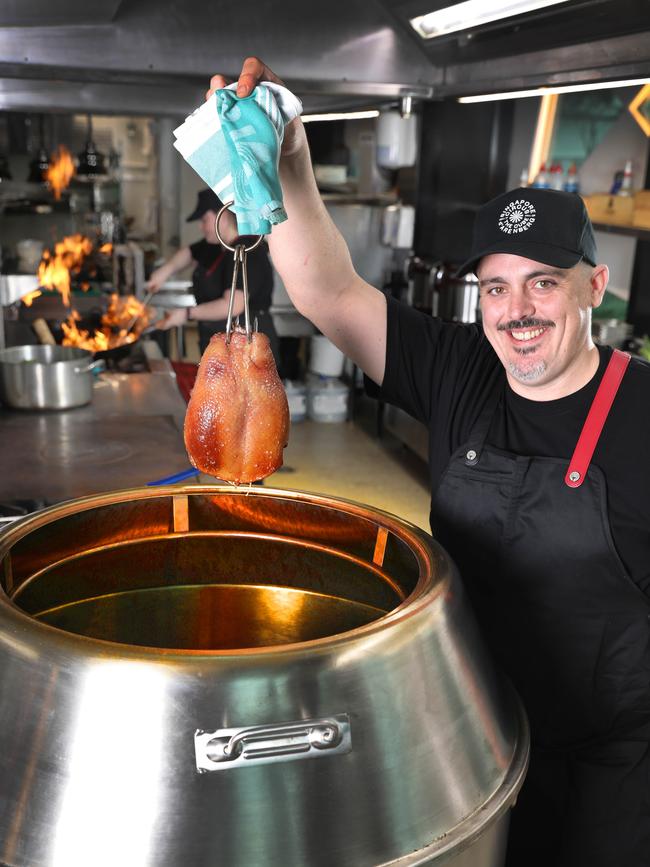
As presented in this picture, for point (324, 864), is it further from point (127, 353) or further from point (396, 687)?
point (127, 353)

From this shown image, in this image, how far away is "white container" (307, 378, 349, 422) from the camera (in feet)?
21.6

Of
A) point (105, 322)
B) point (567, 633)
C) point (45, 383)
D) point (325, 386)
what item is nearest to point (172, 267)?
point (105, 322)

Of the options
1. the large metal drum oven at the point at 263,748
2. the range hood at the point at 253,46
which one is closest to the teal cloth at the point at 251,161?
the large metal drum oven at the point at 263,748

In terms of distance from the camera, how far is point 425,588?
1.05m

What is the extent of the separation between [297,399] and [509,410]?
4.96m

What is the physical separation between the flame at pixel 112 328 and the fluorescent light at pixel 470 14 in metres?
2.05

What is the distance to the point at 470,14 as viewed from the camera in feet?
5.90

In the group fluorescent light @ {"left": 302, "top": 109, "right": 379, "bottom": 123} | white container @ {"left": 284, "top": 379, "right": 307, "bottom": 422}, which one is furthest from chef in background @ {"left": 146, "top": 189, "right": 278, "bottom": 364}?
fluorescent light @ {"left": 302, "top": 109, "right": 379, "bottom": 123}

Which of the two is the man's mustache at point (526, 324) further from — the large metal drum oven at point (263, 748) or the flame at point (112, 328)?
the flame at point (112, 328)

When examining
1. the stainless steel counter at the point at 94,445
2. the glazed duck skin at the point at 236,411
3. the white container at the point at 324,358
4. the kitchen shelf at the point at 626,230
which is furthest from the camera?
the white container at the point at 324,358

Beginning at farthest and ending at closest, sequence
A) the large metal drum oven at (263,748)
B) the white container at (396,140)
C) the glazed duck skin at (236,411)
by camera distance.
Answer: the white container at (396,140)
the glazed duck skin at (236,411)
the large metal drum oven at (263,748)

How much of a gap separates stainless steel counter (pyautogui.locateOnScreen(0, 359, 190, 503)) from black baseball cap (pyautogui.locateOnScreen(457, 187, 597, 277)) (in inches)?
43.8

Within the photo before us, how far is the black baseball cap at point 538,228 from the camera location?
1.53 m

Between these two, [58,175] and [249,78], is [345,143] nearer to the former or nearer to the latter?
[58,175]
